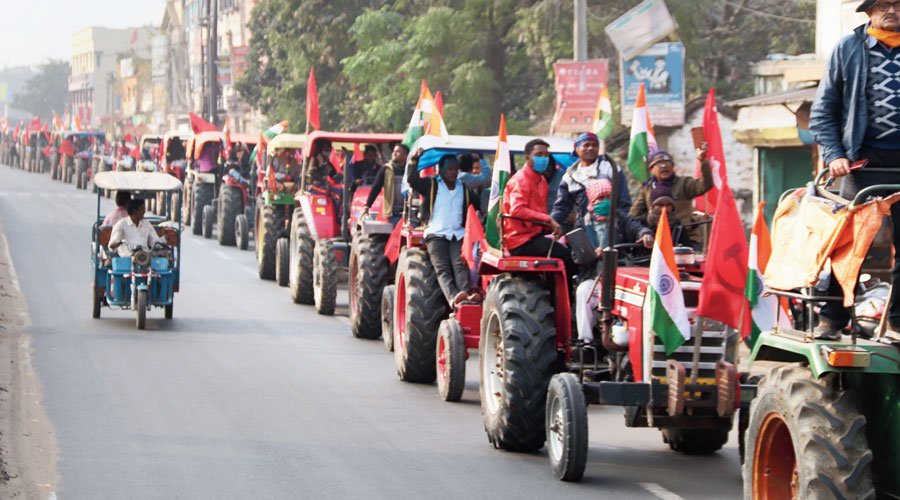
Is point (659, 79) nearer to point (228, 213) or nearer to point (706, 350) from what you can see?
point (228, 213)

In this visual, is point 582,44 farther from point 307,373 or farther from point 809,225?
point 809,225

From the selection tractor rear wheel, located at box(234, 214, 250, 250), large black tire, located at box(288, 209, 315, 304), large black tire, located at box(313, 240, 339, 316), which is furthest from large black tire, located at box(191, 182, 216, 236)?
large black tire, located at box(313, 240, 339, 316)

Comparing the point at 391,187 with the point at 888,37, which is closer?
the point at 888,37

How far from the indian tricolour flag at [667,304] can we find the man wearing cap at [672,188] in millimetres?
1834

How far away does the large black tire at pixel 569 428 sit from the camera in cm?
986

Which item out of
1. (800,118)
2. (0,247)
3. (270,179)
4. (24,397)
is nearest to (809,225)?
(24,397)

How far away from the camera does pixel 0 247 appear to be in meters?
31.2

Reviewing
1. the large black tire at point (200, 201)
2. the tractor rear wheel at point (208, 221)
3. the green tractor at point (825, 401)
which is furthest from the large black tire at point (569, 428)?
the large black tire at point (200, 201)

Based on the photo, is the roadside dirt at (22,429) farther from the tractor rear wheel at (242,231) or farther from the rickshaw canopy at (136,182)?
the tractor rear wheel at (242,231)

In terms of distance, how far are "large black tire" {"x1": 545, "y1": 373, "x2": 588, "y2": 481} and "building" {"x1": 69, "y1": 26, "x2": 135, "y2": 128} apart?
14490 cm

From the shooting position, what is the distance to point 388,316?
1634 cm

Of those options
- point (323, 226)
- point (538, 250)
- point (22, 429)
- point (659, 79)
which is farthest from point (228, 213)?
point (538, 250)

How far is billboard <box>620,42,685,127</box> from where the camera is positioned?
75.7ft

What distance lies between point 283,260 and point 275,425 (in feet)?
39.4
